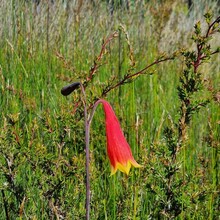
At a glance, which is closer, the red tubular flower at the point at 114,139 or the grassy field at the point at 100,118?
the red tubular flower at the point at 114,139

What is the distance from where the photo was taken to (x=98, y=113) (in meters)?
2.98

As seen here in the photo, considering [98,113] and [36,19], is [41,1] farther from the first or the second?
[98,113]

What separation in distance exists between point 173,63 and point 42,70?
5.30 ft

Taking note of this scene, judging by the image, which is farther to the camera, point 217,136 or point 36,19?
point 36,19

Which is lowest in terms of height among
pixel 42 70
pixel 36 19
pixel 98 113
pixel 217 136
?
pixel 217 136

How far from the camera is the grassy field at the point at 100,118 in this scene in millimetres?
1707

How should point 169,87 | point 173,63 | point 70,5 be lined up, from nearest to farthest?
point 169,87, point 70,5, point 173,63

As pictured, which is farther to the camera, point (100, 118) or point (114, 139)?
point (100, 118)

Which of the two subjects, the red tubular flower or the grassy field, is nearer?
the red tubular flower

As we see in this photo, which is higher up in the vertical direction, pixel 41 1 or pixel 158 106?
pixel 41 1

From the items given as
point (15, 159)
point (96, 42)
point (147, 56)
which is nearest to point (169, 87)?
point (147, 56)

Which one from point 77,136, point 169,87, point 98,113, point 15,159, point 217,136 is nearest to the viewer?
point 15,159

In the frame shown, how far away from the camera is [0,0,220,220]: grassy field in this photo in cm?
171

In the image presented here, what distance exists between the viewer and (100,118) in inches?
114
